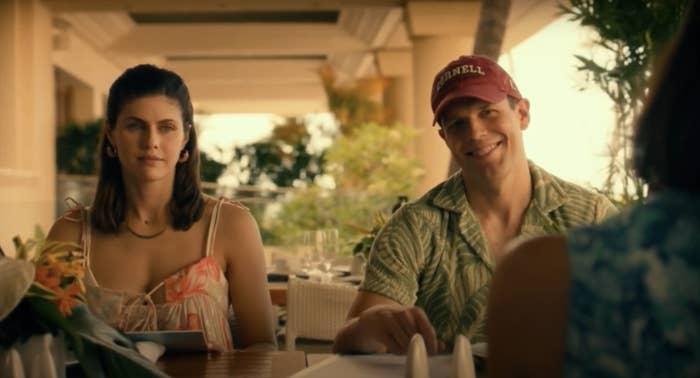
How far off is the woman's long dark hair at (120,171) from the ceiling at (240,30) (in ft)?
33.5

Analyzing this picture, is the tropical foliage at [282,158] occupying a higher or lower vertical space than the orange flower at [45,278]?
higher

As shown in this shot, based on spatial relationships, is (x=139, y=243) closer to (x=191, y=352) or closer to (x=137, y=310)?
(x=137, y=310)

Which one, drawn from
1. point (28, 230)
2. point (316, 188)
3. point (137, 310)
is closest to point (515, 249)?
point (137, 310)

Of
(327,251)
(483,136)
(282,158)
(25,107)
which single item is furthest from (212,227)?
(282,158)

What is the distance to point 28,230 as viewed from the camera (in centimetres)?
1265

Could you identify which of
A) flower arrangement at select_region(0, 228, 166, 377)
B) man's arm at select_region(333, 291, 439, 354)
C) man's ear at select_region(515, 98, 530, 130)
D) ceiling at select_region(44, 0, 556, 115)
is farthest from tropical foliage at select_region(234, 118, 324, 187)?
flower arrangement at select_region(0, 228, 166, 377)

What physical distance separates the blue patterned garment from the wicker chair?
9.19 feet

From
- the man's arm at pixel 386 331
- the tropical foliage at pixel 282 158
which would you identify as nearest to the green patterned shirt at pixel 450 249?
the man's arm at pixel 386 331

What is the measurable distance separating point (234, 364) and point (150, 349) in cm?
20

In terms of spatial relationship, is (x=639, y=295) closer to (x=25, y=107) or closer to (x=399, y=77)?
(x=25, y=107)

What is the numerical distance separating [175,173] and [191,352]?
3.01ft

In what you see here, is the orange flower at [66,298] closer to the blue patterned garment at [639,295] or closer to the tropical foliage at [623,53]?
the blue patterned garment at [639,295]

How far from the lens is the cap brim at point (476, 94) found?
2.64 m

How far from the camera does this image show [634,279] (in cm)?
98
